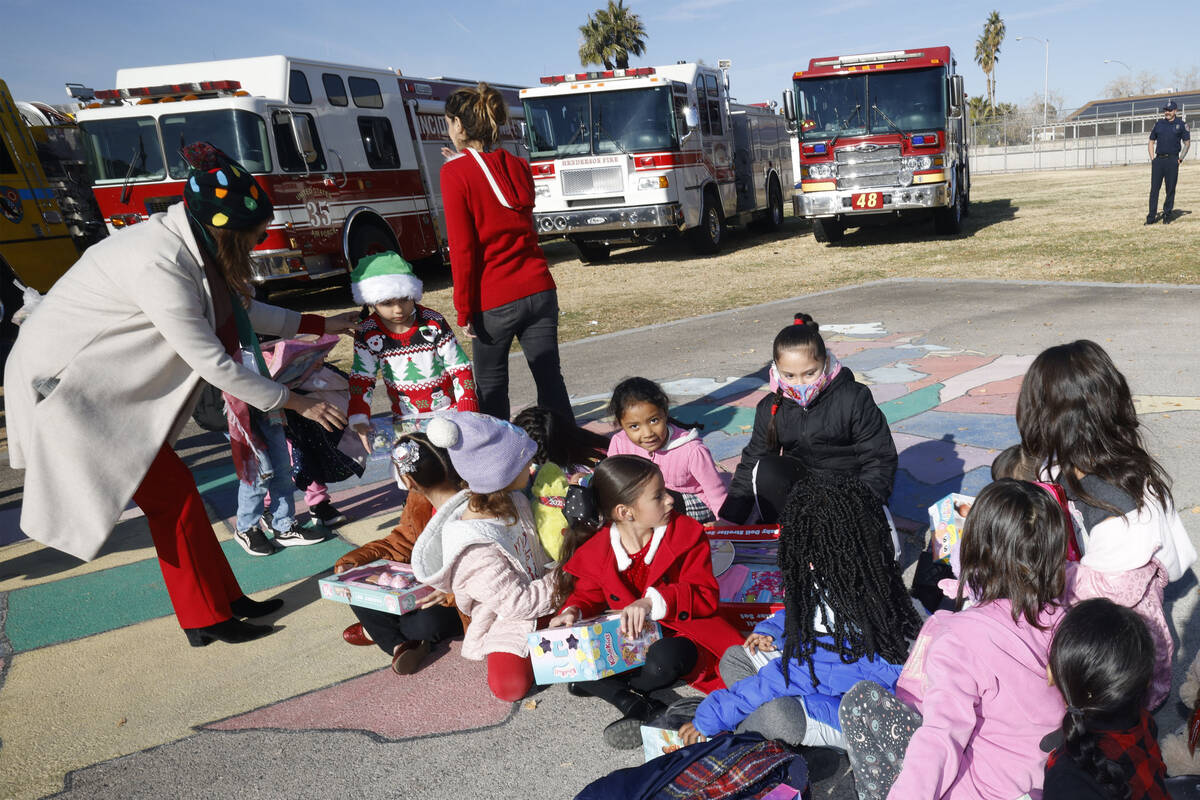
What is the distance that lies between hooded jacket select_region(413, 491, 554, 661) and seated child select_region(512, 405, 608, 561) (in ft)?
0.59

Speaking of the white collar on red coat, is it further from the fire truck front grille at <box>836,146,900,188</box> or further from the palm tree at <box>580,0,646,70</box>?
the palm tree at <box>580,0,646,70</box>

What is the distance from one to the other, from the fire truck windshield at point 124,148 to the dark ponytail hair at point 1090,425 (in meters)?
11.9

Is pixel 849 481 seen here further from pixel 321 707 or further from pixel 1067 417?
pixel 321 707

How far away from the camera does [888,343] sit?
7395mm

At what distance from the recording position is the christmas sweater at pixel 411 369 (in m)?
4.04

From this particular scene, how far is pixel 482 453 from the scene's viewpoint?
2.93 meters

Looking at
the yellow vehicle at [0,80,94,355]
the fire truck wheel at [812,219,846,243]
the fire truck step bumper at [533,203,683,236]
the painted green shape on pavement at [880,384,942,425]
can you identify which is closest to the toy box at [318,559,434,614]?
the painted green shape on pavement at [880,384,942,425]

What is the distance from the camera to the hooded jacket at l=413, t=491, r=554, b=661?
294cm

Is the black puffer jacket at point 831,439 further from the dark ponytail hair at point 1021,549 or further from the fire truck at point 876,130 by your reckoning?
the fire truck at point 876,130

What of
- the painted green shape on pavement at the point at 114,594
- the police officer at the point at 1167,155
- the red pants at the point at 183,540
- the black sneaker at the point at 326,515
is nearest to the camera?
the red pants at the point at 183,540

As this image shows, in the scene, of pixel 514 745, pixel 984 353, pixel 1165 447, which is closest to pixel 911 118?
pixel 984 353

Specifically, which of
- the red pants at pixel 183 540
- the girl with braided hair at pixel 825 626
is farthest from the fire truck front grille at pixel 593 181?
the girl with braided hair at pixel 825 626

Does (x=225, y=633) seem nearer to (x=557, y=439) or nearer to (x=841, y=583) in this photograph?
(x=557, y=439)

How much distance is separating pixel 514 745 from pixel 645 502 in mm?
886
